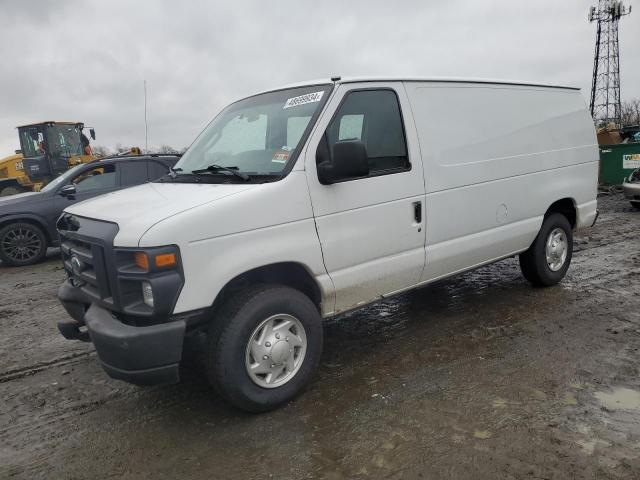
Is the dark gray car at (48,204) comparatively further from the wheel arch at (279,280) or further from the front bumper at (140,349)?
the front bumper at (140,349)

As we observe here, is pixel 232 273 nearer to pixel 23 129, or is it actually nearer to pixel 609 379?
pixel 609 379

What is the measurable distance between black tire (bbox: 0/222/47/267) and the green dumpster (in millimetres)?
14450

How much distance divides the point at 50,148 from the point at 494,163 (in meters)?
16.0

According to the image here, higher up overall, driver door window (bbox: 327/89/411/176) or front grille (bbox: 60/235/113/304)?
driver door window (bbox: 327/89/411/176)

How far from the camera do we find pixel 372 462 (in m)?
2.80

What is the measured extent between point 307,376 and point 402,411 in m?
0.69

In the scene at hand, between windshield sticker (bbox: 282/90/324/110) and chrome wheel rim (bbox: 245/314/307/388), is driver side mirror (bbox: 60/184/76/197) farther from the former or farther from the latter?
chrome wheel rim (bbox: 245/314/307/388)

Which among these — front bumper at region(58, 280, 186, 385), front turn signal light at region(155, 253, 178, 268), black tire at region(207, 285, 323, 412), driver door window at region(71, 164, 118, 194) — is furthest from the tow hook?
driver door window at region(71, 164, 118, 194)

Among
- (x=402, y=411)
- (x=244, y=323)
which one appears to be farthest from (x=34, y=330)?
(x=402, y=411)

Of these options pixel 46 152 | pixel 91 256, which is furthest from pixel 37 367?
pixel 46 152

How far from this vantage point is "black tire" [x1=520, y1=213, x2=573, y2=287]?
211 inches

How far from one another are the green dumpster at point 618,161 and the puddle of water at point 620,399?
12.4 m

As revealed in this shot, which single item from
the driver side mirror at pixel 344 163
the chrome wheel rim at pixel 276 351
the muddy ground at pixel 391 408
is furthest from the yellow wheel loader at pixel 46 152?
the chrome wheel rim at pixel 276 351

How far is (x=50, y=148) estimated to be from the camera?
16438 mm
